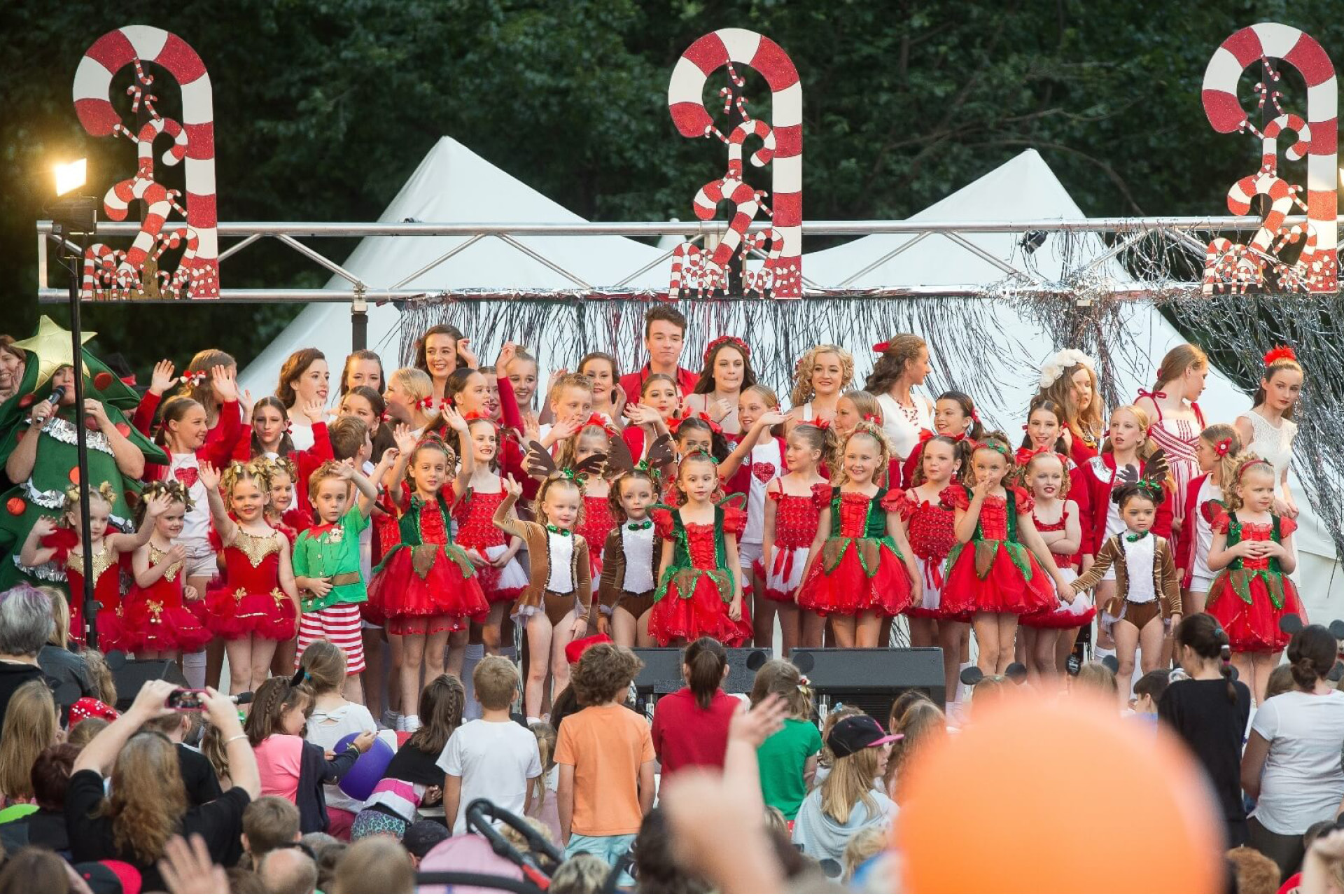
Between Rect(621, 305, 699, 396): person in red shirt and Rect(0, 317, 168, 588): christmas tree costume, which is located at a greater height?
Rect(621, 305, 699, 396): person in red shirt

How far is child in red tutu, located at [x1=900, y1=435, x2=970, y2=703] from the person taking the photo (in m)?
7.60

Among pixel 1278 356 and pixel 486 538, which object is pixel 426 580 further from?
pixel 1278 356

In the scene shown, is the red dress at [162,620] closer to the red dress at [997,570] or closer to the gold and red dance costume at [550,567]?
the gold and red dance costume at [550,567]

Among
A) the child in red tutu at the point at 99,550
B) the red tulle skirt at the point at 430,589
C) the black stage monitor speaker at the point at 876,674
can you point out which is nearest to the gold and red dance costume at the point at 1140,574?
the black stage monitor speaker at the point at 876,674

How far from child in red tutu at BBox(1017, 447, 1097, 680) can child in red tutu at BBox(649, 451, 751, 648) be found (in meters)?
1.32

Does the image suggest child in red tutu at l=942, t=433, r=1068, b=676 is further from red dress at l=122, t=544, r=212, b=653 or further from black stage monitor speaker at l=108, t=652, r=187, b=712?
black stage monitor speaker at l=108, t=652, r=187, b=712

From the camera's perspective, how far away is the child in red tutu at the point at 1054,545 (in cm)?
768

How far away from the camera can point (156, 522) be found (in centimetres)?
697

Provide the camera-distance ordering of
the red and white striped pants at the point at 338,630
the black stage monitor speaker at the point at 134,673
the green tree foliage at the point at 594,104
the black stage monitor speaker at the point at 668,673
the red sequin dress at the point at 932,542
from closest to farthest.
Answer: the black stage monitor speaker at the point at 134,673
the black stage monitor speaker at the point at 668,673
the red and white striped pants at the point at 338,630
the red sequin dress at the point at 932,542
the green tree foliage at the point at 594,104

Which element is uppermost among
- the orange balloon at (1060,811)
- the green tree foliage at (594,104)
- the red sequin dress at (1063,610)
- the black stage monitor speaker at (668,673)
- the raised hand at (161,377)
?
the green tree foliage at (594,104)

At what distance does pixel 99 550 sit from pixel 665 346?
8.97 feet

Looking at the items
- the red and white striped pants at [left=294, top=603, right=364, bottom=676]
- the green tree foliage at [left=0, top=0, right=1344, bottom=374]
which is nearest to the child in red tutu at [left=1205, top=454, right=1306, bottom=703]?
the red and white striped pants at [left=294, top=603, right=364, bottom=676]

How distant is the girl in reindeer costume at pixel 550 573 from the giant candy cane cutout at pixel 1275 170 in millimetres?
3793

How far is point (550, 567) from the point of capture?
7.34 metres
